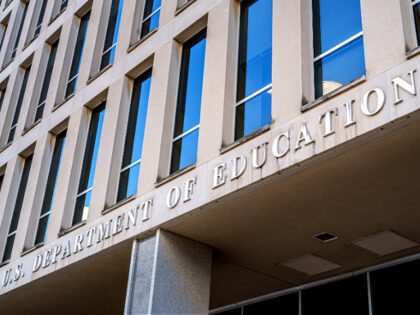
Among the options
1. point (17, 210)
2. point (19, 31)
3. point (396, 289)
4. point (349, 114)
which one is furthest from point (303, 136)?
point (19, 31)

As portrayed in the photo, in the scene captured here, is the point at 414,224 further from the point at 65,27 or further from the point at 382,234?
the point at 65,27

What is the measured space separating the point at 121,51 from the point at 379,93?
336 inches

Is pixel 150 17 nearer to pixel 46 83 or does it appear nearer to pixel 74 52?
pixel 74 52

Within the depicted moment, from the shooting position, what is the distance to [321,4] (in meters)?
11.1

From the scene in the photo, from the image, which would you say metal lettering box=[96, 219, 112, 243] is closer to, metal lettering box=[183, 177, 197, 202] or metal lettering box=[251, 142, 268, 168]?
metal lettering box=[183, 177, 197, 202]

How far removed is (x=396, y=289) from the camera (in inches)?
464

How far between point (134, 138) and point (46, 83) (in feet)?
21.7

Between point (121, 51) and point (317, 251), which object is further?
point (121, 51)

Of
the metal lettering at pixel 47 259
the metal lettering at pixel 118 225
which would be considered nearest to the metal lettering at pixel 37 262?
the metal lettering at pixel 47 259

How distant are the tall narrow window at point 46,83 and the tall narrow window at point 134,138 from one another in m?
5.20

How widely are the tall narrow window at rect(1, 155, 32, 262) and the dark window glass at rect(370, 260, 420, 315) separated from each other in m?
9.81

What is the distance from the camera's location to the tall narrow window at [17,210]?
17.2 m

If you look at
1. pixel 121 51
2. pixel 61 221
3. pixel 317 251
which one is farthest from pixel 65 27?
pixel 317 251

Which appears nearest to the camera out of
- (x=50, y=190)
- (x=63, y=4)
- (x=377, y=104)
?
(x=377, y=104)
